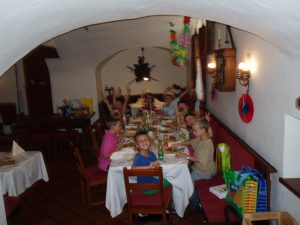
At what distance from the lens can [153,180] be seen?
3.85m

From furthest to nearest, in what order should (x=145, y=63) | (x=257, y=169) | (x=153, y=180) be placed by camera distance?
(x=145, y=63), (x=153, y=180), (x=257, y=169)

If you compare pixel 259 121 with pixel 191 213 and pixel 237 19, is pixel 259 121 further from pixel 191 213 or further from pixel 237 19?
pixel 237 19

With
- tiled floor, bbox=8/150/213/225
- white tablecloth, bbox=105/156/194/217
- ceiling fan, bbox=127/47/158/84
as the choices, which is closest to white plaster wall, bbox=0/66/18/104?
ceiling fan, bbox=127/47/158/84

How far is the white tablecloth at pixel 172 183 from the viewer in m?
3.88

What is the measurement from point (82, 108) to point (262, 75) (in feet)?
16.9

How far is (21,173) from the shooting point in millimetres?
4324

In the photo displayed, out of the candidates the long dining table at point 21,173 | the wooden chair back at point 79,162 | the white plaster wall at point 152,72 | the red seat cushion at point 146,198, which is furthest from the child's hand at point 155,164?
the white plaster wall at point 152,72

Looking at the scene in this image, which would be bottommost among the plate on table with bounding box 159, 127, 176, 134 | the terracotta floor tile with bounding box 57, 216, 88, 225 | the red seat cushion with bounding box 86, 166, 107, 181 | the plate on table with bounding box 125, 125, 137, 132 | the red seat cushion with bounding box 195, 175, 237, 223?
the terracotta floor tile with bounding box 57, 216, 88, 225

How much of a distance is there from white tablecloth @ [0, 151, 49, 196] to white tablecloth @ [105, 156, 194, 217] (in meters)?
1.31

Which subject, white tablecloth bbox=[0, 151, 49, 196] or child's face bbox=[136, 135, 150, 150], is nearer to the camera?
child's face bbox=[136, 135, 150, 150]

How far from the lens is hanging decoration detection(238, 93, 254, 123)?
412 centimetres

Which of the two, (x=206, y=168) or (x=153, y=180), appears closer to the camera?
(x=153, y=180)

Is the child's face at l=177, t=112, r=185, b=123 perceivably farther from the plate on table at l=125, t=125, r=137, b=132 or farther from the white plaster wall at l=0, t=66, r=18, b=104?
the white plaster wall at l=0, t=66, r=18, b=104

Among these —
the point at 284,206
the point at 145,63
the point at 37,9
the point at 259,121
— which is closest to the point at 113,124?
the point at 259,121
